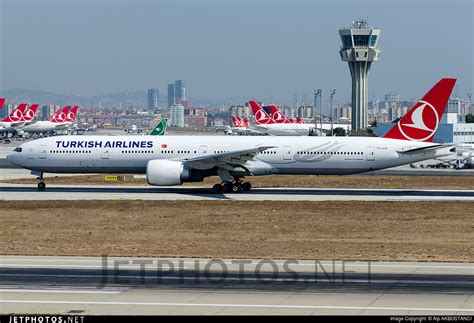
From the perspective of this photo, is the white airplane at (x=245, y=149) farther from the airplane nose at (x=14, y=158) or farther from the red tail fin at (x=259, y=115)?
the red tail fin at (x=259, y=115)

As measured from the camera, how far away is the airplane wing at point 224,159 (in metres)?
59.8

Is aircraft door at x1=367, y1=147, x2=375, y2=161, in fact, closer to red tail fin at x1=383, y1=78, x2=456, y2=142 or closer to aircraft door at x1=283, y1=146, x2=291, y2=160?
red tail fin at x1=383, y1=78, x2=456, y2=142

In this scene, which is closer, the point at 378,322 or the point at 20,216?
the point at 378,322

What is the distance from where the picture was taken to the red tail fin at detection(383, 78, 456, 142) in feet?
210

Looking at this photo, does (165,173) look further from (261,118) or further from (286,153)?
(261,118)

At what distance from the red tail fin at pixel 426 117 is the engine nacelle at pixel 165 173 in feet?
50.9

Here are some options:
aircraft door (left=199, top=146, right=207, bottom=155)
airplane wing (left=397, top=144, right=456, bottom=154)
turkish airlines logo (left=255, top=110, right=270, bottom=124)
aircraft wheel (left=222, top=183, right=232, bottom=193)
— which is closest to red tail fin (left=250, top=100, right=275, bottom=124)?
turkish airlines logo (left=255, top=110, right=270, bottom=124)

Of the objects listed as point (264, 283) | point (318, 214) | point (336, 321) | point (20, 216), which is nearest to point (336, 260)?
point (264, 283)

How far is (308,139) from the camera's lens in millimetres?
63250

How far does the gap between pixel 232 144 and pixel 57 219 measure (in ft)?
62.8

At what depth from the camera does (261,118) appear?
187125mm

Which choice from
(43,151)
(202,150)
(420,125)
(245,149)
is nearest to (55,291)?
(245,149)

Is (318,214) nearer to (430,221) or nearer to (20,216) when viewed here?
(430,221)

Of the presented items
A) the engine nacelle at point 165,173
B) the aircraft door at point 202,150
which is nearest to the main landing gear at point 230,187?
the aircraft door at point 202,150
